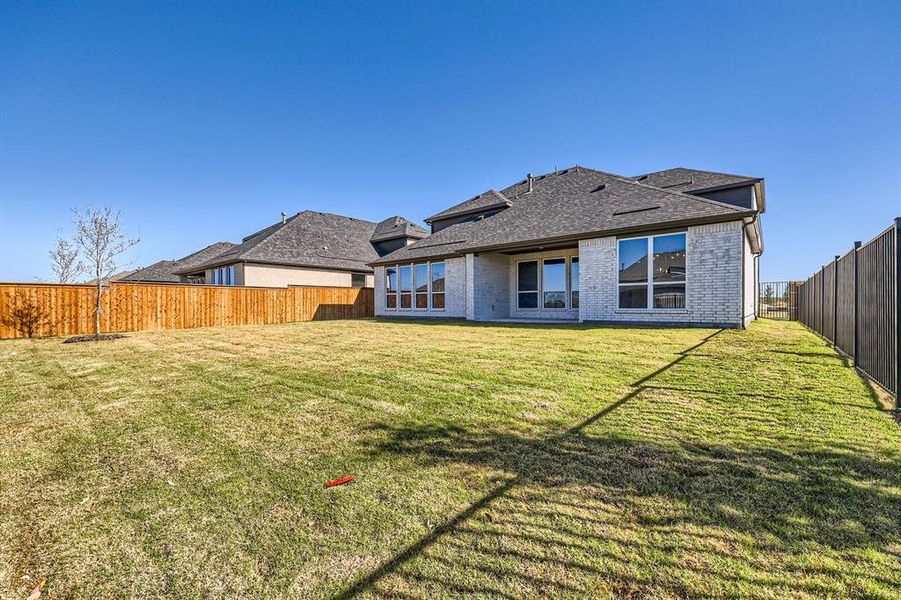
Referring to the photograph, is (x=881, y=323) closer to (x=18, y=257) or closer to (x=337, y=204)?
(x=337, y=204)

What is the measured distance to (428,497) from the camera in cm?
221

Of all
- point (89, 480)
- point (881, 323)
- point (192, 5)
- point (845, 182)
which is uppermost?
point (192, 5)

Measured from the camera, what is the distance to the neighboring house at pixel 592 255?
10539 millimetres

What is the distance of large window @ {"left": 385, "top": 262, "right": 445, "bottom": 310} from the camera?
17.5 metres

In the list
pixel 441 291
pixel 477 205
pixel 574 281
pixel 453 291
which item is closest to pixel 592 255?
pixel 574 281

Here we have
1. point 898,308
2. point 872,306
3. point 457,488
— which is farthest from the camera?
point 872,306

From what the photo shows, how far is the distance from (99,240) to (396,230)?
55.2ft

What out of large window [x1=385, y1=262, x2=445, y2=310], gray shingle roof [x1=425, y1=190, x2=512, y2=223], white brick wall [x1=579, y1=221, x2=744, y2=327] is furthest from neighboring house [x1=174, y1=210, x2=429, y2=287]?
white brick wall [x1=579, y1=221, x2=744, y2=327]

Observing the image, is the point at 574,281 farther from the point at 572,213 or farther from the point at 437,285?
A: the point at 437,285

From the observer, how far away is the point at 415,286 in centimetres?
1842

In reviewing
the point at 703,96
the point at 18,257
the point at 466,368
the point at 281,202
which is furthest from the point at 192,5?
the point at 18,257

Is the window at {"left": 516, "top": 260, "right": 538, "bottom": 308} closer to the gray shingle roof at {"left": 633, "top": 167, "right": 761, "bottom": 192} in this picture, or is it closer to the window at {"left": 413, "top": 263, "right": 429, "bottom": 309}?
the window at {"left": 413, "top": 263, "right": 429, "bottom": 309}

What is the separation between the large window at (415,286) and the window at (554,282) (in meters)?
4.68

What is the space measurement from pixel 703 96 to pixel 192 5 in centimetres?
1586
